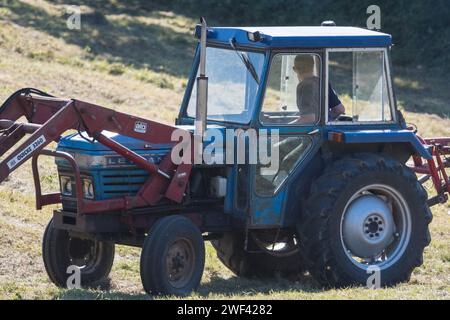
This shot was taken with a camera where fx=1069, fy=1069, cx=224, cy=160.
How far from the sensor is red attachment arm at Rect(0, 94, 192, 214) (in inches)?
317

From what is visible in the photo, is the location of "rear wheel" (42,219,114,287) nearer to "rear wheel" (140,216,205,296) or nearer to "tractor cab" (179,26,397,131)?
"rear wheel" (140,216,205,296)

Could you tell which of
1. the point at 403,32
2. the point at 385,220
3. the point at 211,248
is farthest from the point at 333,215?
the point at 403,32

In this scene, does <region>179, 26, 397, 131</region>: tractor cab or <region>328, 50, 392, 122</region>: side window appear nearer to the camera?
<region>179, 26, 397, 131</region>: tractor cab

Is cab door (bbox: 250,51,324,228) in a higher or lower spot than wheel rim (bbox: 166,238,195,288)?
higher

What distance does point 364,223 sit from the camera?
9.10 meters

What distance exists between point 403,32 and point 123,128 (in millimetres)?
18080

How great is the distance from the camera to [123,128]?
333 inches

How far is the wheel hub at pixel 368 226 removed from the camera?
9.05 m

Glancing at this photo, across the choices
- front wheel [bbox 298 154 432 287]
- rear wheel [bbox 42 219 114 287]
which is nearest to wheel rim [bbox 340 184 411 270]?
front wheel [bbox 298 154 432 287]

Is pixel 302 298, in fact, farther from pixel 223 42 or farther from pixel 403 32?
pixel 403 32

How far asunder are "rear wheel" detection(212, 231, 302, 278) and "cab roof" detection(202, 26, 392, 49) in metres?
1.82

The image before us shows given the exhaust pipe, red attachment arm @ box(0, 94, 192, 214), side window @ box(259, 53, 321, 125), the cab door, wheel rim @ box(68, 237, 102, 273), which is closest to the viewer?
red attachment arm @ box(0, 94, 192, 214)

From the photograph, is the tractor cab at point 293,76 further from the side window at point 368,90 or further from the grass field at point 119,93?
the grass field at point 119,93

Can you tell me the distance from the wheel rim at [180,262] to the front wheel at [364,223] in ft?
3.14
